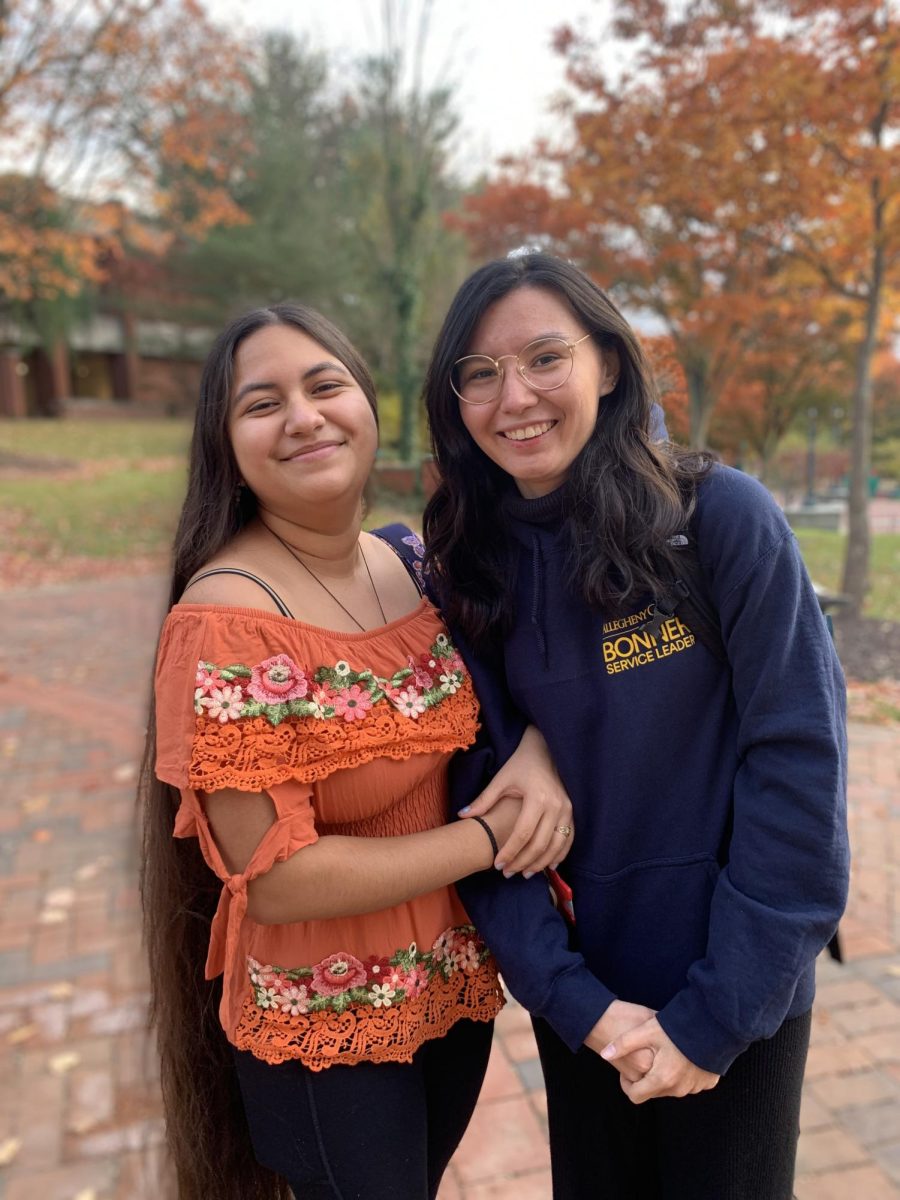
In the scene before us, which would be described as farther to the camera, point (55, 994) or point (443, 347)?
point (55, 994)

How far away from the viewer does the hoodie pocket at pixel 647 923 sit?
1.37 m

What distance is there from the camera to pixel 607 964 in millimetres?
1426

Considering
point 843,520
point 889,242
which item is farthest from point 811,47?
point 843,520

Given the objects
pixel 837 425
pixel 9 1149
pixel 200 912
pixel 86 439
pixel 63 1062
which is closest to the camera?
pixel 200 912

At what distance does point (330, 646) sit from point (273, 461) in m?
0.31

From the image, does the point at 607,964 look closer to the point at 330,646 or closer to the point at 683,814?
the point at 683,814

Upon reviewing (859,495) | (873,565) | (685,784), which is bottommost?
(873,565)

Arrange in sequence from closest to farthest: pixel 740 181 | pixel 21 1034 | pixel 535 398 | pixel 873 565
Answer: pixel 535 398 < pixel 21 1034 < pixel 740 181 < pixel 873 565

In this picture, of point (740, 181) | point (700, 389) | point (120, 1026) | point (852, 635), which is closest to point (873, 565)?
point (852, 635)

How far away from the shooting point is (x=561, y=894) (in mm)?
1480

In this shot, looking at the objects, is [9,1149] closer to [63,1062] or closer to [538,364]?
[63,1062]

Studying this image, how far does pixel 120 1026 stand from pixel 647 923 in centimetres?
228

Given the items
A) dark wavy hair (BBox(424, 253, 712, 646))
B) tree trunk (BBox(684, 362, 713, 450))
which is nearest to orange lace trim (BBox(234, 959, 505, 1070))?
dark wavy hair (BBox(424, 253, 712, 646))

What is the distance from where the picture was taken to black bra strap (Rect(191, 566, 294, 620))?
1.37 meters
